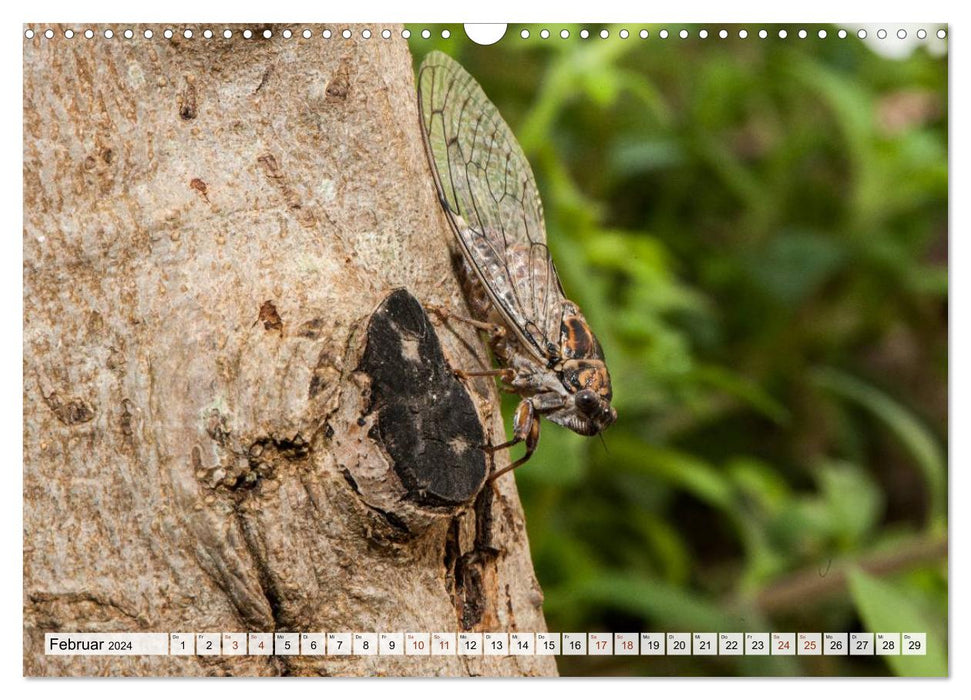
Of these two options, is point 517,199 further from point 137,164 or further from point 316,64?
point 137,164

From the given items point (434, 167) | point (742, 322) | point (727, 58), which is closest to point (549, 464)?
point (434, 167)

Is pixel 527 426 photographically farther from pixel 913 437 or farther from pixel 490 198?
pixel 913 437

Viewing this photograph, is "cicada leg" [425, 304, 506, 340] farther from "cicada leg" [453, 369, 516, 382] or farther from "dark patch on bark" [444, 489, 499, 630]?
"dark patch on bark" [444, 489, 499, 630]

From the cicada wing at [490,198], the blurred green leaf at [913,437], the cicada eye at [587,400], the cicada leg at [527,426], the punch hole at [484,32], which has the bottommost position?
the blurred green leaf at [913,437]

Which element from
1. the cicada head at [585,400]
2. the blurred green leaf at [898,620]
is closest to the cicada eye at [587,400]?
the cicada head at [585,400]

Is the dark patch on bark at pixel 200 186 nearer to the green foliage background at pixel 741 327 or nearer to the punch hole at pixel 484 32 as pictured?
the punch hole at pixel 484 32

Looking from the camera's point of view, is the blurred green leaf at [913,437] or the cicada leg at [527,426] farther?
the blurred green leaf at [913,437]
